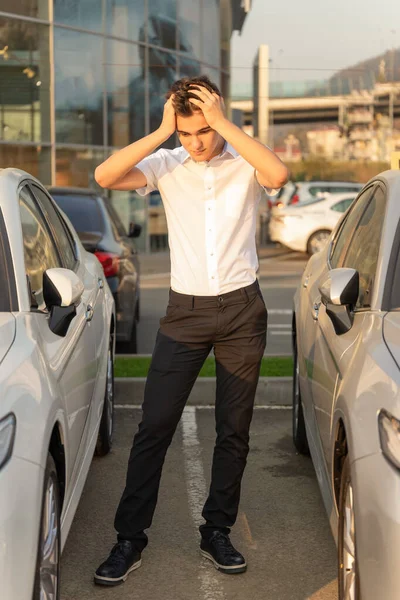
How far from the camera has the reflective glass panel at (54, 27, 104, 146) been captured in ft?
77.9

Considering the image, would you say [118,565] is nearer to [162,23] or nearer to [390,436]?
[390,436]

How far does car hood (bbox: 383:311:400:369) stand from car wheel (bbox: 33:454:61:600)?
1.19m

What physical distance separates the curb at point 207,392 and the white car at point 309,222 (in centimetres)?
1704

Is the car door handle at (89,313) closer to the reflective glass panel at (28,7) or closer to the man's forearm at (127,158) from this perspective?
the man's forearm at (127,158)

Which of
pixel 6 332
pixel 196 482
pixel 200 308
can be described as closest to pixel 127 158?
pixel 200 308

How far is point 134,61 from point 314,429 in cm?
2174

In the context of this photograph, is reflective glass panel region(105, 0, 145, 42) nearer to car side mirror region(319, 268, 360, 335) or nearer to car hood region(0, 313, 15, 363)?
car side mirror region(319, 268, 360, 335)

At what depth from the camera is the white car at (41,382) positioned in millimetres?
3160

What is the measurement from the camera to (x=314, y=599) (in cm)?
423

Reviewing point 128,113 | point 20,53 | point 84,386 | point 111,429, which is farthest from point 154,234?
point 84,386

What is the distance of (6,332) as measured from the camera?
3.78 m

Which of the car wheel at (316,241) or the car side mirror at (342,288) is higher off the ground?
the car side mirror at (342,288)

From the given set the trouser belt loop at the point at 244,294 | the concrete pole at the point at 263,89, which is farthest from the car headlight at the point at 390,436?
the concrete pole at the point at 263,89

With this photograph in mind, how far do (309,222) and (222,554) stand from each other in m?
20.5
